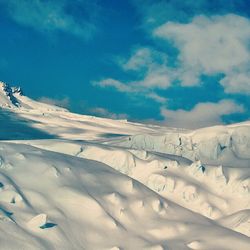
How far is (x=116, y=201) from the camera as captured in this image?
140500 millimetres

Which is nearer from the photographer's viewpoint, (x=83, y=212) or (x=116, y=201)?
(x=83, y=212)

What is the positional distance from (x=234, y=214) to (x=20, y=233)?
6959 cm

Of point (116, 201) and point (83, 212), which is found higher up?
point (116, 201)

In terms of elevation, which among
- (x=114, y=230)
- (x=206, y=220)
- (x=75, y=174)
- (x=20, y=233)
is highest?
(x=75, y=174)

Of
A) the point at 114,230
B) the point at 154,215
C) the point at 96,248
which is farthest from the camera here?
the point at 154,215

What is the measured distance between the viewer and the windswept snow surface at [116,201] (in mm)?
120188

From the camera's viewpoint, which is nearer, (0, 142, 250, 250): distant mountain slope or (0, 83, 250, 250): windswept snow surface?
(0, 142, 250, 250): distant mountain slope

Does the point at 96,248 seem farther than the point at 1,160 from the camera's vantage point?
No

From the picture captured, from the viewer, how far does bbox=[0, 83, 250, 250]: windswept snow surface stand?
394 ft

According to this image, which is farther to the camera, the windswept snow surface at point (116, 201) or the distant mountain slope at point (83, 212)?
the windswept snow surface at point (116, 201)

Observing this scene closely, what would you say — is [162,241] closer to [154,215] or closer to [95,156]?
[154,215]

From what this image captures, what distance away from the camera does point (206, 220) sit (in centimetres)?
14875

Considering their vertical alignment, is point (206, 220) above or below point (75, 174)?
below

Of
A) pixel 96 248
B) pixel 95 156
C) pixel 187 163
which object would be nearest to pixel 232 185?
pixel 187 163
